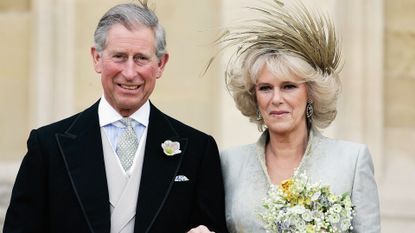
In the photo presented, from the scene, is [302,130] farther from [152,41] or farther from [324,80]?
[152,41]

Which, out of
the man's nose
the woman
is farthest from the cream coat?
the man's nose

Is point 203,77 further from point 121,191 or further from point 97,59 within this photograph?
point 121,191

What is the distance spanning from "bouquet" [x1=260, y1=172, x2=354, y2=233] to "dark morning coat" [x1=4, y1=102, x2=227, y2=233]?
0.33m

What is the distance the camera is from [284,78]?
207 inches

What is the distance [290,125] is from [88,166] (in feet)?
2.74

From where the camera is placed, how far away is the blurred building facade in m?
7.80

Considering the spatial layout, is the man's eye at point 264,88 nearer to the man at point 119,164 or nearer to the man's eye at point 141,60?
the man at point 119,164

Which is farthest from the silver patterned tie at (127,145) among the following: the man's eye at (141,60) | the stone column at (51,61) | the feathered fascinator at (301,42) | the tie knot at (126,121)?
the stone column at (51,61)

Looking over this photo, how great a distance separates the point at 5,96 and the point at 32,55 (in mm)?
338

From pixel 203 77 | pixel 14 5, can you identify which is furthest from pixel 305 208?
pixel 14 5

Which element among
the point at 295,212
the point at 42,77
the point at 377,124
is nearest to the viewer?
the point at 295,212

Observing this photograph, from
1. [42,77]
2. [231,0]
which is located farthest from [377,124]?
[42,77]

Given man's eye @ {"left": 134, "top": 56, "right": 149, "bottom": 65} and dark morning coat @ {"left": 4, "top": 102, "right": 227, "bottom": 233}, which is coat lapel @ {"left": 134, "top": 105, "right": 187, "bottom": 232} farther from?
man's eye @ {"left": 134, "top": 56, "right": 149, "bottom": 65}

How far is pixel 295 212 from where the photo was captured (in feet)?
16.0
